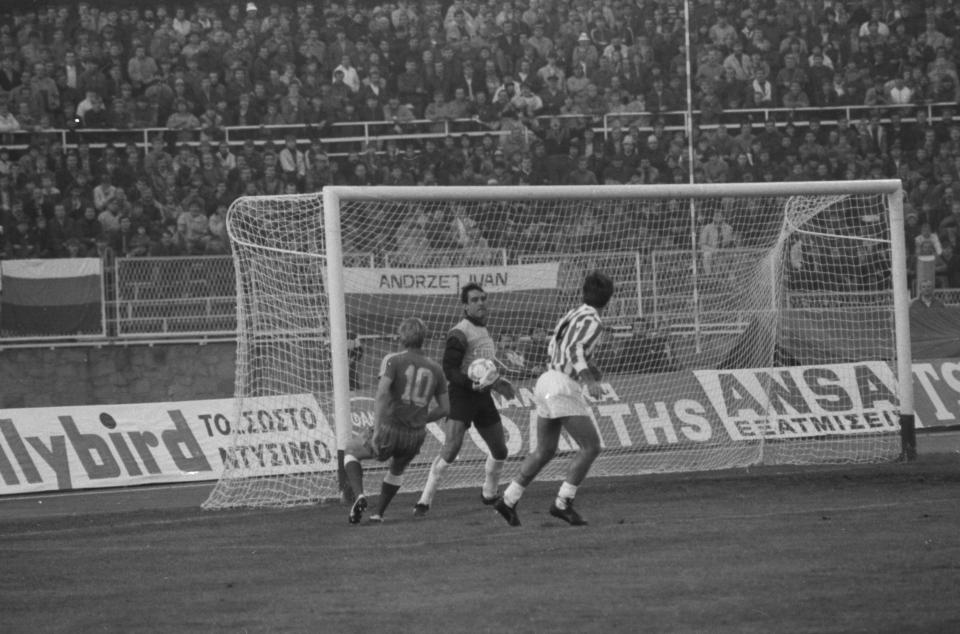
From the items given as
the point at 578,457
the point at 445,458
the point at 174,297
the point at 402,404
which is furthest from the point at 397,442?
the point at 174,297

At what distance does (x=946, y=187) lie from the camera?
23922 millimetres

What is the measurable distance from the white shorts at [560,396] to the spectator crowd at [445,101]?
11.0m

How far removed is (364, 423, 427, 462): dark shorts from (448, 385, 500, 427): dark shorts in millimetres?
857

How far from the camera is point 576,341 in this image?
1082 cm

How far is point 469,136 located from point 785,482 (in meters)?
11.8

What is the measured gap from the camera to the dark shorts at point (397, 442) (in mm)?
11664

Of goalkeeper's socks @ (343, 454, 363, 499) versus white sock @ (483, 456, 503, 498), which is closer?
goalkeeper's socks @ (343, 454, 363, 499)

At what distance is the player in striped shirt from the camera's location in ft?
35.4

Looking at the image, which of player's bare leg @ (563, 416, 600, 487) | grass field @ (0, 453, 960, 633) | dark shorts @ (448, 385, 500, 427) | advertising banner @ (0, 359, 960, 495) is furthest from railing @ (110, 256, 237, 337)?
player's bare leg @ (563, 416, 600, 487)

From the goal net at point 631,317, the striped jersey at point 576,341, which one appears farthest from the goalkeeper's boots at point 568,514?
the goal net at point 631,317

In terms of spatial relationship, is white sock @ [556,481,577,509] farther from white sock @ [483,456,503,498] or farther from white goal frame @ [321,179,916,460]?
white goal frame @ [321,179,916,460]

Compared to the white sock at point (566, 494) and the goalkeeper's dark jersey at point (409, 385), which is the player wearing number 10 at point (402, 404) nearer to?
the goalkeeper's dark jersey at point (409, 385)

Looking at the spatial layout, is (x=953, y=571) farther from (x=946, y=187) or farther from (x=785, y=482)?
(x=946, y=187)

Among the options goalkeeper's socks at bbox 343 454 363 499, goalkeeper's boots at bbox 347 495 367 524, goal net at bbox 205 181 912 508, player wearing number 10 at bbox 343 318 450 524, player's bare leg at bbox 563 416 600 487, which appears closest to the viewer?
player's bare leg at bbox 563 416 600 487
